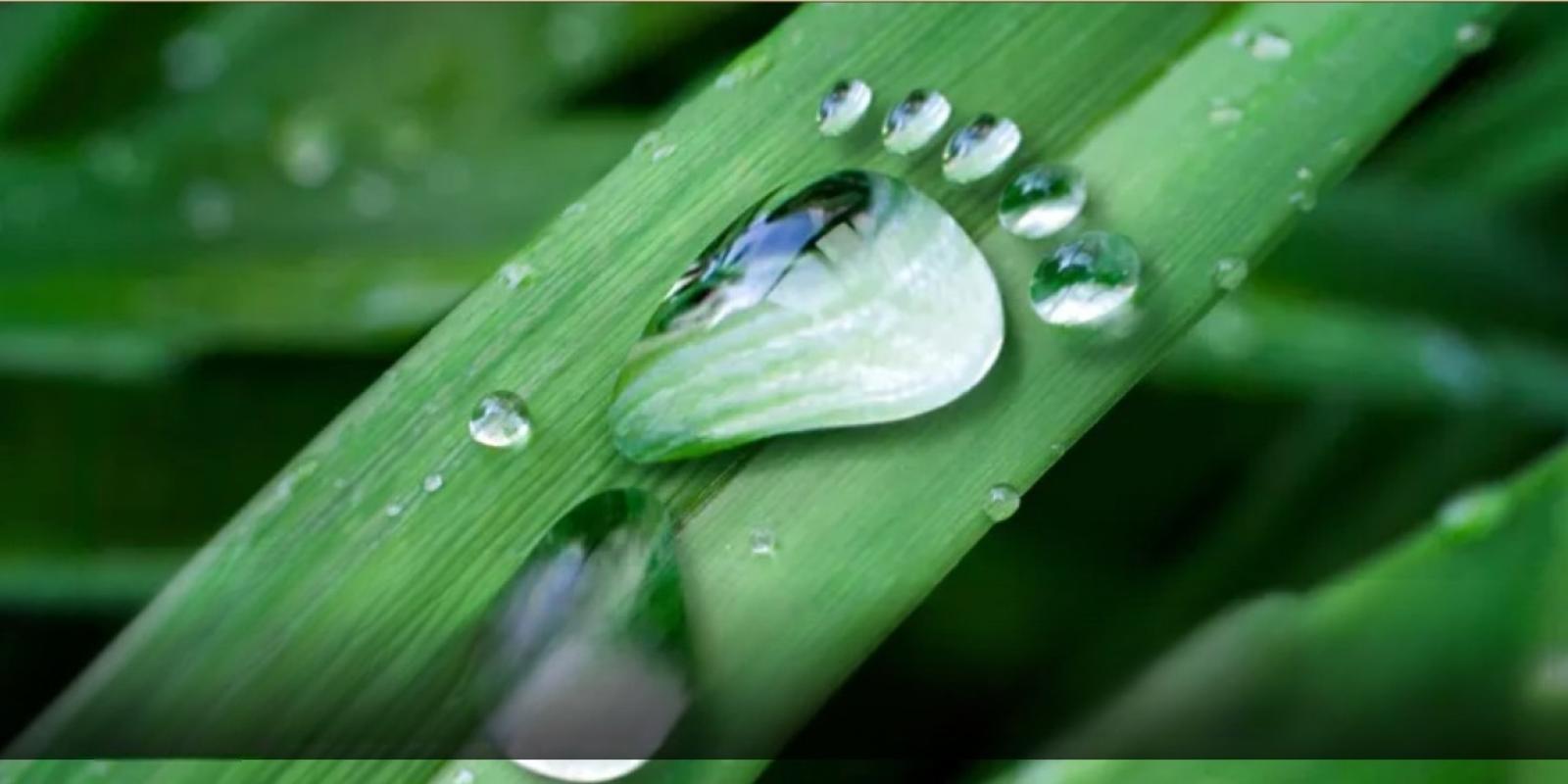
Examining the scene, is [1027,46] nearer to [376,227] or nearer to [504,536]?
[504,536]

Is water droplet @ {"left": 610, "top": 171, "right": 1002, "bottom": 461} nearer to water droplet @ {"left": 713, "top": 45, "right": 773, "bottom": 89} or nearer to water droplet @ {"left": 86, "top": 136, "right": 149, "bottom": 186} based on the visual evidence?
water droplet @ {"left": 713, "top": 45, "right": 773, "bottom": 89}

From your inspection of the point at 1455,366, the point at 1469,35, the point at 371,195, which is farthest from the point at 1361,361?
the point at 371,195

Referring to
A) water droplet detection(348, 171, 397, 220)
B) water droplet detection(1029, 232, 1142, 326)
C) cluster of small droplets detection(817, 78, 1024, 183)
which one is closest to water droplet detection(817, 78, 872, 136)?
cluster of small droplets detection(817, 78, 1024, 183)

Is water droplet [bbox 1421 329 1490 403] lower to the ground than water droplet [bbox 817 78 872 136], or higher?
lower

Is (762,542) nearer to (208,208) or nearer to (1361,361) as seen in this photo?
(1361,361)

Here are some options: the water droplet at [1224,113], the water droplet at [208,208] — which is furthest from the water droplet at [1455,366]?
the water droplet at [208,208]

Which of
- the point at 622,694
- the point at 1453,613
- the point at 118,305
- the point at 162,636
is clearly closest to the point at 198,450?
the point at 118,305
